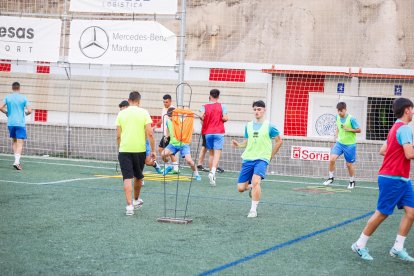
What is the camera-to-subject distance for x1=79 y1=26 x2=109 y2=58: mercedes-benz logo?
19859 mm

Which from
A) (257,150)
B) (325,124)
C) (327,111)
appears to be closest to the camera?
(257,150)

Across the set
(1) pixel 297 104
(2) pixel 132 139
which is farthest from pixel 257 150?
(1) pixel 297 104

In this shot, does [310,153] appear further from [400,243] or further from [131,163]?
[400,243]

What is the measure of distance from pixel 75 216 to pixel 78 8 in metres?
10.9

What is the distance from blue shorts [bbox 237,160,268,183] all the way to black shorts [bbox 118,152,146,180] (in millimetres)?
1519

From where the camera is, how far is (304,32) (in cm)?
3272

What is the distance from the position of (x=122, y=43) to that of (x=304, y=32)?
14662mm

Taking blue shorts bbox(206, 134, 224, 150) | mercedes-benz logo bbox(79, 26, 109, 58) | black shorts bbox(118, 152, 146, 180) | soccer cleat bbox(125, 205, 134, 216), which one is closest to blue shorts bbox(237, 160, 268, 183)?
black shorts bbox(118, 152, 146, 180)

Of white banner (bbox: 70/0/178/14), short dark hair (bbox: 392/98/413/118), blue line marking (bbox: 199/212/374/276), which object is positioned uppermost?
white banner (bbox: 70/0/178/14)

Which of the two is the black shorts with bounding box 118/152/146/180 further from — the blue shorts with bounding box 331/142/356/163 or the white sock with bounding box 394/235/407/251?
the blue shorts with bounding box 331/142/356/163

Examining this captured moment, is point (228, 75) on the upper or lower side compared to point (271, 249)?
upper

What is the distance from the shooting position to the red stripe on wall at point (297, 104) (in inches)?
1161

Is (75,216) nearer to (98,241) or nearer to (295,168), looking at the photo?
(98,241)

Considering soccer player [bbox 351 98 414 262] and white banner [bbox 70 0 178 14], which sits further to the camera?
white banner [bbox 70 0 178 14]
